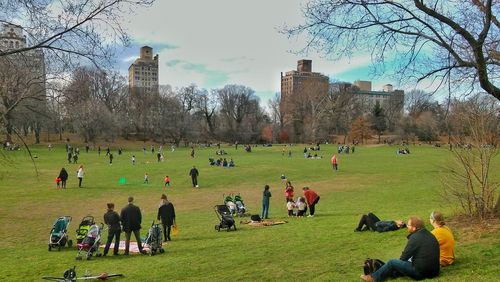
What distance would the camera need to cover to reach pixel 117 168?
4266 cm

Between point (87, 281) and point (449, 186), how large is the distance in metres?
9.11

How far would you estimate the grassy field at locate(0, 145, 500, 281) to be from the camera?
936 cm

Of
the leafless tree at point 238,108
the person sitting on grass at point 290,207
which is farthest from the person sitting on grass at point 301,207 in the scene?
the leafless tree at point 238,108

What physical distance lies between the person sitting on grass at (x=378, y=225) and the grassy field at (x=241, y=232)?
0.31 metres

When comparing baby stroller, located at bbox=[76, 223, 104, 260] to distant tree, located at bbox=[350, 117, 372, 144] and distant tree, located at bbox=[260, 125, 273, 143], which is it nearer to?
distant tree, located at bbox=[350, 117, 372, 144]

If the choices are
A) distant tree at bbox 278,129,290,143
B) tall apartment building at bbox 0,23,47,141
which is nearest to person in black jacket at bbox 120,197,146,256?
tall apartment building at bbox 0,23,47,141

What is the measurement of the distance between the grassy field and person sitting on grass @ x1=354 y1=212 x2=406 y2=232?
31 centimetres

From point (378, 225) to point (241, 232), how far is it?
492cm

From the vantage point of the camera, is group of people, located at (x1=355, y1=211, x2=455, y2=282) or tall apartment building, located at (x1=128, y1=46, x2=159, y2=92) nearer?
group of people, located at (x1=355, y1=211, x2=455, y2=282)

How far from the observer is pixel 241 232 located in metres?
15.6

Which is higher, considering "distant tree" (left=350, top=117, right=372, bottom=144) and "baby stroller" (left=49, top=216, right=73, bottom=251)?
"distant tree" (left=350, top=117, right=372, bottom=144)

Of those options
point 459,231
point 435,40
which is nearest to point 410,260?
point 459,231

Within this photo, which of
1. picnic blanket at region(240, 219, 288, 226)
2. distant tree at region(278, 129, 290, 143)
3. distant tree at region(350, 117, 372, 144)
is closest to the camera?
picnic blanket at region(240, 219, 288, 226)

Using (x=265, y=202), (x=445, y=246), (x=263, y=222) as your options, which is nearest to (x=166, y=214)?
(x=263, y=222)
